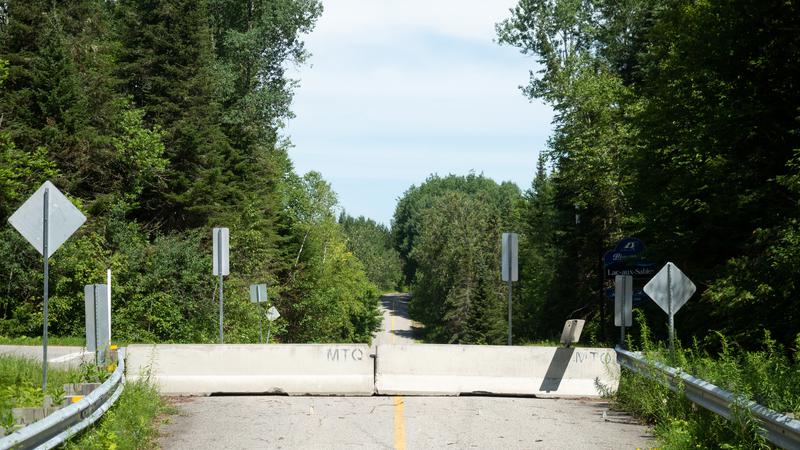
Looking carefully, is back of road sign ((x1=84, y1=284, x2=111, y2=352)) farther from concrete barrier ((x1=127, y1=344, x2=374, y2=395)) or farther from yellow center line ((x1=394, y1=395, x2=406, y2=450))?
yellow center line ((x1=394, y1=395, x2=406, y2=450))

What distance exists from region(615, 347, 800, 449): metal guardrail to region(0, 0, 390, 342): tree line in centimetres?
2246

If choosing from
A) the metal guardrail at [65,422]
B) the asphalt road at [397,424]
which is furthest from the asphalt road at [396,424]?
the metal guardrail at [65,422]

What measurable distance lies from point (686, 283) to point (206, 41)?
104 feet

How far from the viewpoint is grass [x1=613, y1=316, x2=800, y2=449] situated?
348 inches

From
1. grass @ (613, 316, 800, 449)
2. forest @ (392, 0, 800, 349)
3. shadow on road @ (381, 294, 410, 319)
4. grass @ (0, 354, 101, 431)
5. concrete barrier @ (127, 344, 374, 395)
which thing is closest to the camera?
grass @ (613, 316, 800, 449)

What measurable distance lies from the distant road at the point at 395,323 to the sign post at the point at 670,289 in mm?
81295

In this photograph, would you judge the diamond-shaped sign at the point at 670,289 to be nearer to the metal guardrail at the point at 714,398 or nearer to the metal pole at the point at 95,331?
the metal guardrail at the point at 714,398

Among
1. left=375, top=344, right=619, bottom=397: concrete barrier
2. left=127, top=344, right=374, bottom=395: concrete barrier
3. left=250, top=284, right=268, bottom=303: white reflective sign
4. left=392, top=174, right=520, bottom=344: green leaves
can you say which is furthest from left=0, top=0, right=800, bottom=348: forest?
left=392, top=174, right=520, bottom=344: green leaves

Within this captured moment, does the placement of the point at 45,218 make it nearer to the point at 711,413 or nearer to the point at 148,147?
the point at 711,413

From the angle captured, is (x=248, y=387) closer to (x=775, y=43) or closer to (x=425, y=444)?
(x=425, y=444)

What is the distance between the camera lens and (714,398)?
9758 millimetres

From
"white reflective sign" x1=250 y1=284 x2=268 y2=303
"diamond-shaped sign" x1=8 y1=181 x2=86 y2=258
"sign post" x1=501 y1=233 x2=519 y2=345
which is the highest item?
"diamond-shaped sign" x1=8 y1=181 x2=86 y2=258

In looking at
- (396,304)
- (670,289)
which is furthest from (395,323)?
(670,289)

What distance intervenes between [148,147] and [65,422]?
3117 centimetres
